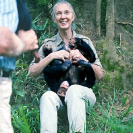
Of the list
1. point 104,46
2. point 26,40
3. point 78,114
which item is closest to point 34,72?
point 78,114

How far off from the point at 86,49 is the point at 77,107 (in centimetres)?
83

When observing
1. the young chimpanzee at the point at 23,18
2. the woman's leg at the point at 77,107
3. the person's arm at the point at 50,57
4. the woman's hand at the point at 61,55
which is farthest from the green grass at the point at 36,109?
the young chimpanzee at the point at 23,18

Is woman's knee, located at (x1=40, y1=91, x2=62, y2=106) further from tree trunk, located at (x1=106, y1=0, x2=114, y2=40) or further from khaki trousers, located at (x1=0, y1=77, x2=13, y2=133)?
tree trunk, located at (x1=106, y1=0, x2=114, y2=40)

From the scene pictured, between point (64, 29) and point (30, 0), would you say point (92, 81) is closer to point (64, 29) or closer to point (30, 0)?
point (64, 29)

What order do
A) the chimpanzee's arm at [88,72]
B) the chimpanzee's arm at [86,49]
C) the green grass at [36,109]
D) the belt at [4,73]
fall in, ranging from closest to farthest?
the belt at [4,73] < the green grass at [36,109] < the chimpanzee's arm at [88,72] < the chimpanzee's arm at [86,49]

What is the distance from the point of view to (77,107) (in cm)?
243

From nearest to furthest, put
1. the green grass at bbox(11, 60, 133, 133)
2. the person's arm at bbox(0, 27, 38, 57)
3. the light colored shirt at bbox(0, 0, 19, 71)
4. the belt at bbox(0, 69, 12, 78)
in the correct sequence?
the person's arm at bbox(0, 27, 38, 57), the light colored shirt at bbox(0, 0, 19, 71), the belt at bbox(0, 69, 12, 78), the green grass at bbox(11, 60, 133, 133)

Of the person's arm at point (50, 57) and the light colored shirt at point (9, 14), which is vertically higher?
the light colored shirt at point (9, 14)

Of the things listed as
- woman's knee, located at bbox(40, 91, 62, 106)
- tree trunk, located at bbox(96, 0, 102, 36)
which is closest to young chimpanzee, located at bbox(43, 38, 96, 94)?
woman's knee, located at bbox(40, 91, 62, 106)

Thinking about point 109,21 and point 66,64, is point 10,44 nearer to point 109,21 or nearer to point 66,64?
point 66,64

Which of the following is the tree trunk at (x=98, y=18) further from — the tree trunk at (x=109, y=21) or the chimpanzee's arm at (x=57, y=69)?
the chimpanzee's arm at (x=57, y=69)

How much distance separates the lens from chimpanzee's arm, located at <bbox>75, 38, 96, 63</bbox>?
9.65ft

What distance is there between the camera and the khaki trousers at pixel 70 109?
2336mm

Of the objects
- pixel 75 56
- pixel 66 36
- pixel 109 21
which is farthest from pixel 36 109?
pixel 109 21
